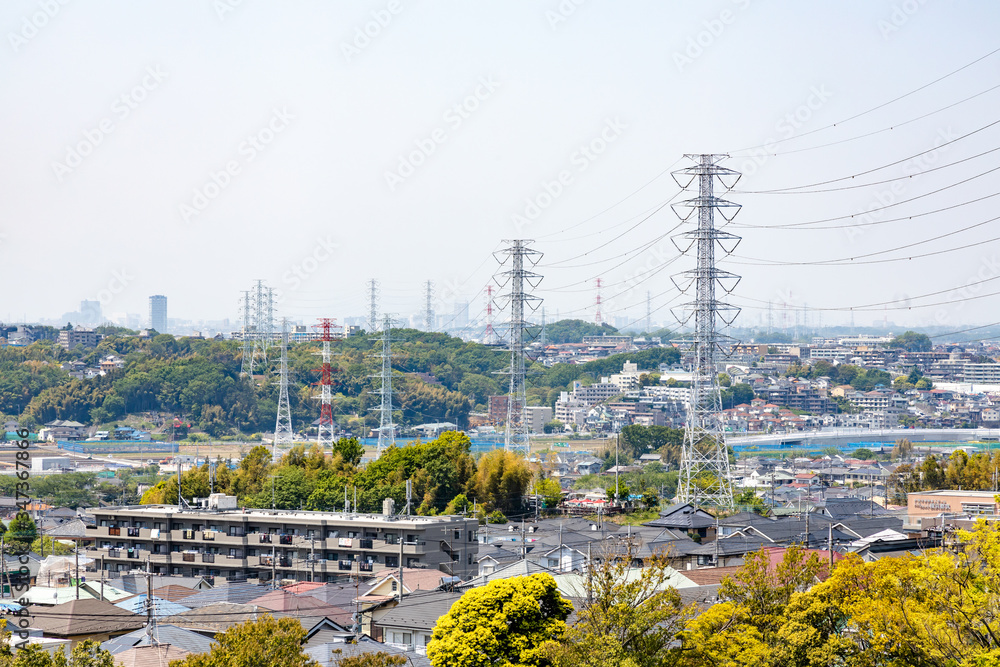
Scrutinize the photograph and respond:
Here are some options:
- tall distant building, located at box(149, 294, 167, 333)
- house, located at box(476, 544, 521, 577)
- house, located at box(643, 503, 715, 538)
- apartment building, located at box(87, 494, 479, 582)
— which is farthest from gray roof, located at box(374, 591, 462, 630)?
tall distant building, located at box(149, 294, 167, 333)

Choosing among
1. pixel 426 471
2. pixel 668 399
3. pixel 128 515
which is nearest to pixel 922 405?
pixel 668 399

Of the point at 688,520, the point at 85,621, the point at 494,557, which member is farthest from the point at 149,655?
the point at 688,520

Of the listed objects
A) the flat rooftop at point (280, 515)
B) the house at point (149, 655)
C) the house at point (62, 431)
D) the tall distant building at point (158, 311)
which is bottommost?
the house at point (149, 655)

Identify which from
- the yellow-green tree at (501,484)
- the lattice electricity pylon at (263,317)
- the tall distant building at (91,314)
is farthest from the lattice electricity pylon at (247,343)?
the tall distant building at (91,314)

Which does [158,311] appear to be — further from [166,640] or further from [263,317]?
[166,640]

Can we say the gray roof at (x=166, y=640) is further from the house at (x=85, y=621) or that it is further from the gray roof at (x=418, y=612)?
the gray roof at (x=418, y=612)

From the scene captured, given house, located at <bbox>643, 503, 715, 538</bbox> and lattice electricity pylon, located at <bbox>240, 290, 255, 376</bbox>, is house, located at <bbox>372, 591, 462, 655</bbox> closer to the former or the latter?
house, located at <bbox>643, 503, 715, 538</bbox>

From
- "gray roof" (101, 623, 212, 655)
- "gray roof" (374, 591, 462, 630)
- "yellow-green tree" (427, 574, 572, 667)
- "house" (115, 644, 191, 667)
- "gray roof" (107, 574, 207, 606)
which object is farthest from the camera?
"gray roof" (107, 574, 207, 606)
